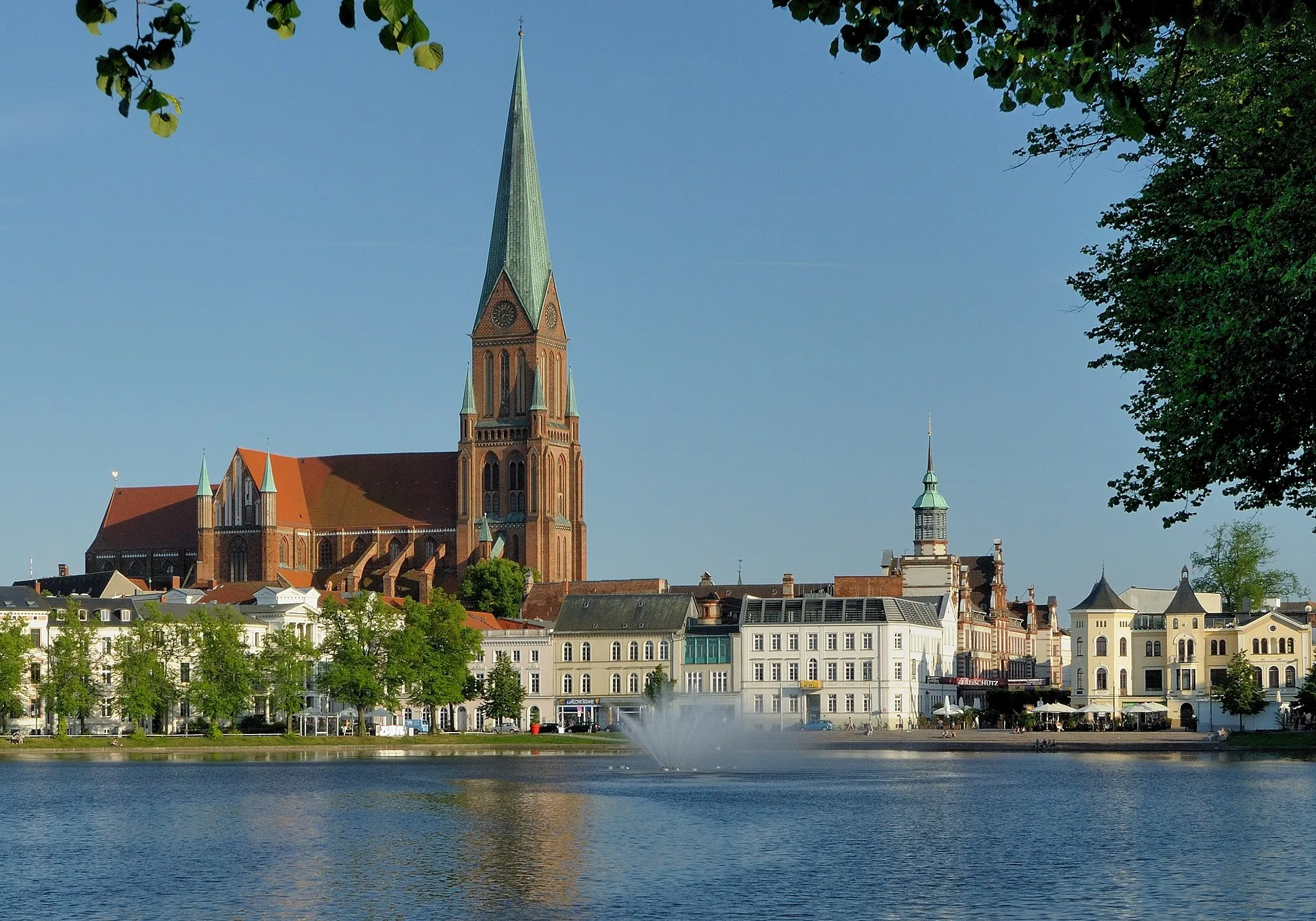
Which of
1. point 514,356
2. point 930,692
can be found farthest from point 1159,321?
point 514,356

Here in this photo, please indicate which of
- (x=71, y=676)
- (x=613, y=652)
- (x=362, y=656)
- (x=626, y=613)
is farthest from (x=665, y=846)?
(x=626, y=613)

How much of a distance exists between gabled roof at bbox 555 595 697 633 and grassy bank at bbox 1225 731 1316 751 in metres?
48.6

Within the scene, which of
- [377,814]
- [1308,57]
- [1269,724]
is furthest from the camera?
[1269,724]

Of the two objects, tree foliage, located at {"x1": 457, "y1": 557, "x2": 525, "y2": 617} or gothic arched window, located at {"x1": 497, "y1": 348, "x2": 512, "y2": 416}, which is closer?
tree foliage, located at {"x1": 457, "y1": 557, "x2": 525, "y2": 617}

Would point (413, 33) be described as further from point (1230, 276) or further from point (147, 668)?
point (147, 668)

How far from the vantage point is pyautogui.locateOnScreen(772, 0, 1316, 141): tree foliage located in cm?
1102

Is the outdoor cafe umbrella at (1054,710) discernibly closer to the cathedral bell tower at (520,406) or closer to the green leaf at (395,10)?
the cathedral bell tower at (520,406)

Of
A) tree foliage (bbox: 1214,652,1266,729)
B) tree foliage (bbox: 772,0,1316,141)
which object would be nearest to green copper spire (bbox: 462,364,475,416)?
tree foliage (bbox: 1214,652,1266,729)

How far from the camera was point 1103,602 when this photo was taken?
152 meters

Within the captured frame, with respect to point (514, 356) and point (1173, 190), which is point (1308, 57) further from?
point (514, 356)

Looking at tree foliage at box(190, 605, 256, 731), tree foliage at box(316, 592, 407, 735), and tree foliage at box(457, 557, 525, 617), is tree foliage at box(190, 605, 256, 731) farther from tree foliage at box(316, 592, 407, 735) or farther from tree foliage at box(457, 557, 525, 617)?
tree foliage at box(457, 557, 525, 617)

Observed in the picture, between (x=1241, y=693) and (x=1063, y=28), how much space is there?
4580 inches

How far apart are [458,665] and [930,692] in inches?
1628

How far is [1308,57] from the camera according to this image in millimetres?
28859
